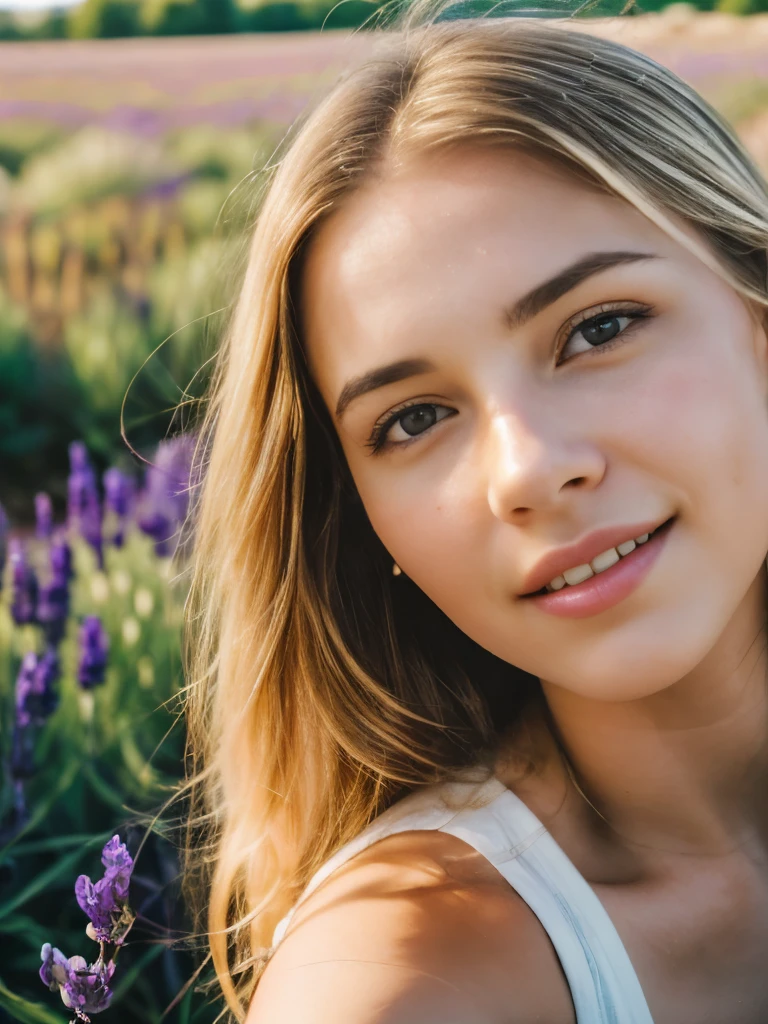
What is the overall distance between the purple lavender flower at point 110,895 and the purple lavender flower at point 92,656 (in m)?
0.93

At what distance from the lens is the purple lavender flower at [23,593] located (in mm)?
2535

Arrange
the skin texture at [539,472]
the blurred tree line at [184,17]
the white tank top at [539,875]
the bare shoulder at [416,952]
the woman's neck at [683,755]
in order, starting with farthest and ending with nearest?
the blurred tree line at [184,17], the woman's neck at [683,755], the white tank top at [539,875], the skin texture at [539,472], the bare shoulder at [416,952]

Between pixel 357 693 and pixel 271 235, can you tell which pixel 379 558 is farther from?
pixel 271 235

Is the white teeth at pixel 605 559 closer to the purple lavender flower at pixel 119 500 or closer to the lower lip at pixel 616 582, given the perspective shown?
the lower lip at pixel 616 582

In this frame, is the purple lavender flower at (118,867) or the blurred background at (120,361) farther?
the blurred background at (120,361)

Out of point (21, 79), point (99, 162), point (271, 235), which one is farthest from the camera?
point (21, 79)

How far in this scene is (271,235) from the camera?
1870 millimetres

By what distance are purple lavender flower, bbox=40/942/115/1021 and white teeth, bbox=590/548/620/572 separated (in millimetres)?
809

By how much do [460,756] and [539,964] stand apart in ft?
1.57

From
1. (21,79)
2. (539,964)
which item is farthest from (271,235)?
(21,79)

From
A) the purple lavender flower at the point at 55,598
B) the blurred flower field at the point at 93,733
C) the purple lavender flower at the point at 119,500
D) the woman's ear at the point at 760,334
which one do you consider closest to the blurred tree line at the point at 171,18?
the purple lavender flower at the point at 119,500

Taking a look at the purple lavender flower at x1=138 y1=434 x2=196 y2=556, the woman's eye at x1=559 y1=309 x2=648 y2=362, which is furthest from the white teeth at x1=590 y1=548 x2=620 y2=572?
the purple lavender flower at x1=138 y1=434 x2=196 y2=556

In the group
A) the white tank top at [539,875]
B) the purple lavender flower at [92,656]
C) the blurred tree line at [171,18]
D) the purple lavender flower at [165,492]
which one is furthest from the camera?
the blurred tree line at [171,18]

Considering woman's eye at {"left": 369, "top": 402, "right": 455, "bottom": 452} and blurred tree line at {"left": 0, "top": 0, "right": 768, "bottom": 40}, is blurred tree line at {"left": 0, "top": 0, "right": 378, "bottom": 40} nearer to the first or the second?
blurred tree line at {"left": 0, "top": 0, "right": 768, "bottom": 40}
